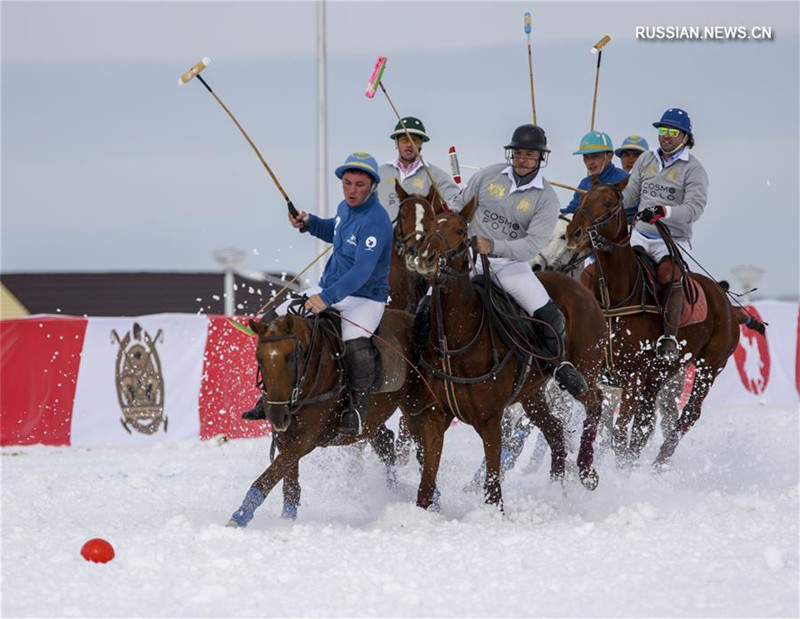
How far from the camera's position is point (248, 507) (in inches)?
309

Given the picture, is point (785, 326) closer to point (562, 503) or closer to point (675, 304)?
point (675, 304)

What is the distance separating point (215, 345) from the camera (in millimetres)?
14859

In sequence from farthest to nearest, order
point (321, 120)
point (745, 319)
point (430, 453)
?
point (321, 120)
point (745, 319)
point (430, 453)

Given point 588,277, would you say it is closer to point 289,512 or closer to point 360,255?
point 360,255

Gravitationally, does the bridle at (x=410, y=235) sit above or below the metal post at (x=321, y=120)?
below

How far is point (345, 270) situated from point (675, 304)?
350cm

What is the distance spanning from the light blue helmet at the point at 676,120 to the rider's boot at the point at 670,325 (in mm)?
1333

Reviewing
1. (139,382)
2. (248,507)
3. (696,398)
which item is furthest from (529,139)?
(139,382)

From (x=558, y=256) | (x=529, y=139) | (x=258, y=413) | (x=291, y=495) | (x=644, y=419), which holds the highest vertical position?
(x=529, y=139)

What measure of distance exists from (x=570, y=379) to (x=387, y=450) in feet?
5.08

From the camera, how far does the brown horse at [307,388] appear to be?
7.81 m

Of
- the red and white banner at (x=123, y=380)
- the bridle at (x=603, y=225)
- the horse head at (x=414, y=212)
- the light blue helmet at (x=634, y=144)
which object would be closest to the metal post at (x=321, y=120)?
the red and white banner at (x=123, y=380)

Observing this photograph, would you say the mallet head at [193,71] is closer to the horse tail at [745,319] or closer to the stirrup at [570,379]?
the stirrup at [570,379]

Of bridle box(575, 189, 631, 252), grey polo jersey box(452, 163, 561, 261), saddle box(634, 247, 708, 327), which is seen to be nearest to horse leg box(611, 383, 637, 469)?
saddle box(634, 247, 708, 327)
